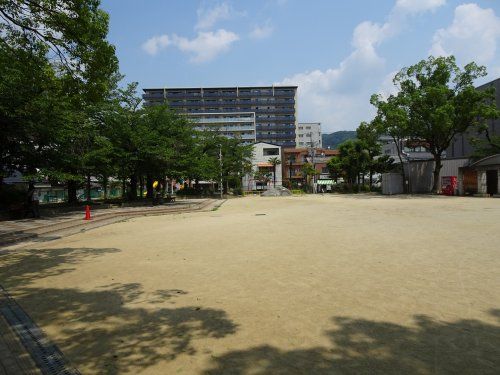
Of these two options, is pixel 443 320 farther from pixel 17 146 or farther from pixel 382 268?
pixel 17 146

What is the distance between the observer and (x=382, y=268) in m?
7.19

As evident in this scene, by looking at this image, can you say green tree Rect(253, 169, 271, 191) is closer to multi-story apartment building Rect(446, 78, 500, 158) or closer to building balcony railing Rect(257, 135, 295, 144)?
building balcony railing Rect(257, 135, 295, 144)

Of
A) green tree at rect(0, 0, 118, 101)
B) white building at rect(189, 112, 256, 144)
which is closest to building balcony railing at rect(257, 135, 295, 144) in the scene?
white building at rect(189, 112, 256, 144)

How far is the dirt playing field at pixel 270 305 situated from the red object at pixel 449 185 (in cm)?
3099

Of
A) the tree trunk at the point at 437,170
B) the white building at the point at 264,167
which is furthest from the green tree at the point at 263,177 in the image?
the tree trunk at the point at 437,170

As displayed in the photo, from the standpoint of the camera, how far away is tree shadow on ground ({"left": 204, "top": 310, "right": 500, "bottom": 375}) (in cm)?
337

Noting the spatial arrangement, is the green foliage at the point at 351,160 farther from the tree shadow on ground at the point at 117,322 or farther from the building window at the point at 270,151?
the tree shadow on ground at the point at 117,322

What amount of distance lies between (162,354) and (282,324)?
146cm

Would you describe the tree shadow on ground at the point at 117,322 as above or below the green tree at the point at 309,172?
below

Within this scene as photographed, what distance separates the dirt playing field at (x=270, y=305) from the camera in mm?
3594

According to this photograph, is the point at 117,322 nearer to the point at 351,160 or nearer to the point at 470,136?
the point at 351,160

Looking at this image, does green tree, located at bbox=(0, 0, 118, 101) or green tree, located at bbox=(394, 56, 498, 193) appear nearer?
green tree, located at bbox=(0, 0, 118, 101)

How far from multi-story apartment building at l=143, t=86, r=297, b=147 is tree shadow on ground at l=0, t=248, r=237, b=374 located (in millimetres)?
95101

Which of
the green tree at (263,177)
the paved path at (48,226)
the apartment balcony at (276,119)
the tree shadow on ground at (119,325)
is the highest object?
the apartment balcony at (276,119)
